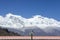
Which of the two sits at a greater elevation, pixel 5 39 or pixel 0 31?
pixel 0 31

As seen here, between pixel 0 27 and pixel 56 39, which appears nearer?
pixel 56 39

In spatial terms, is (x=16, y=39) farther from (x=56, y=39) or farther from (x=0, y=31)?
(x=0, y=31)

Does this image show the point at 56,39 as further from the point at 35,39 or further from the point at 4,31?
the point at 4,31

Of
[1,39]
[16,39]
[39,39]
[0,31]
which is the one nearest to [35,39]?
[39,39]

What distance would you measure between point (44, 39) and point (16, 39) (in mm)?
6829

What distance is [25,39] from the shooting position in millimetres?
56531

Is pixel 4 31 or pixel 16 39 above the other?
pixel 4 31

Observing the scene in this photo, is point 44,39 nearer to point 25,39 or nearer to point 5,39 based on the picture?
point 25,39

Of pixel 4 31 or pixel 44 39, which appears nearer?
pixel 44 39

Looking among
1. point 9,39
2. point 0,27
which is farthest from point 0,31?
point 9,39

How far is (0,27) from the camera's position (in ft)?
630

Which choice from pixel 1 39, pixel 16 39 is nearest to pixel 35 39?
pixel 16 39

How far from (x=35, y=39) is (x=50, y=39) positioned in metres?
3.69

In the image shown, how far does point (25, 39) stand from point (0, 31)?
137039 mm
